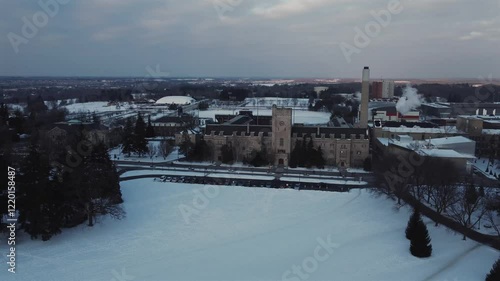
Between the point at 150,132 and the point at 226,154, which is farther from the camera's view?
the point at 150,132

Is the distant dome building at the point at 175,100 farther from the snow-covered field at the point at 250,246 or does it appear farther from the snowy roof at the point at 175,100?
the snow-covered field at the point at 250,246

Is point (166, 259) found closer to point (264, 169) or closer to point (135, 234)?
point (135, 234)

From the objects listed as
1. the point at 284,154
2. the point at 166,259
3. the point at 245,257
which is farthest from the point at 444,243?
the point at 284,154

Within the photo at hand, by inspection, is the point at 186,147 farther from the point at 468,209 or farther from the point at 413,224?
the point at 468,209

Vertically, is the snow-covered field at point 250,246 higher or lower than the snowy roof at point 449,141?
lower

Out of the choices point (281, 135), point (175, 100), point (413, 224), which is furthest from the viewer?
point (175, 100)

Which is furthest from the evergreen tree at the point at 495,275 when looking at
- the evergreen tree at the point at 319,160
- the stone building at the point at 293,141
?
the stone building at the point at 293,141

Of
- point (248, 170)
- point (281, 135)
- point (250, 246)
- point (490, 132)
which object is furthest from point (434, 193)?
point (490, 132)
